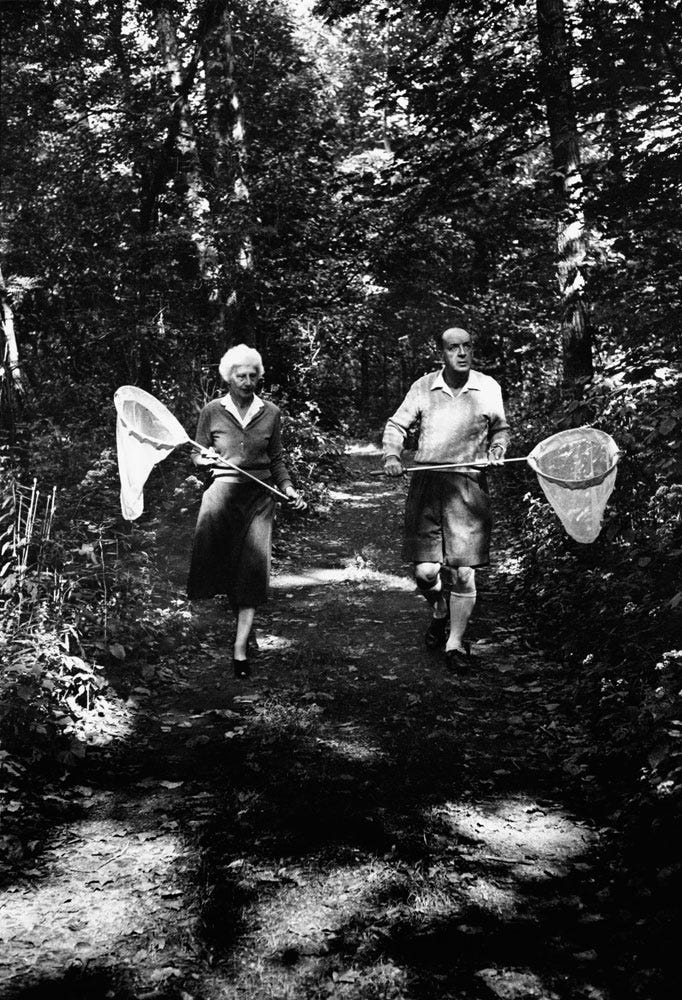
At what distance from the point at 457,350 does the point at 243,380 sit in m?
1.53

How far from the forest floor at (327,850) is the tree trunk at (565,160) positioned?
3504 mm

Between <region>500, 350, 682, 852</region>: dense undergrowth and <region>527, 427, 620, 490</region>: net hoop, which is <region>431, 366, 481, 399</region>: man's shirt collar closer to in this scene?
<region>500, 350, 682, 852</region>: dense undergrowth

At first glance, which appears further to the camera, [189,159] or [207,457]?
[189,159]

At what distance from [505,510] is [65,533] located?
24.8ft

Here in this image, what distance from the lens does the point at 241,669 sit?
5789mm

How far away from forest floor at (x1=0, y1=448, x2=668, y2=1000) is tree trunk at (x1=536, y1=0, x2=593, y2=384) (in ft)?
11.5

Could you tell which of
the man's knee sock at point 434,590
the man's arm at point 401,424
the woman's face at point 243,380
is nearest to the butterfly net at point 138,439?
the woman's face at point 243,380

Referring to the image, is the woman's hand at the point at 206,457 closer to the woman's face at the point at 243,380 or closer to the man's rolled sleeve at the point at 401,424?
the woman's face at the point at 243,380

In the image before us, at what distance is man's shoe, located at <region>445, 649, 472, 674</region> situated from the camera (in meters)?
5.79

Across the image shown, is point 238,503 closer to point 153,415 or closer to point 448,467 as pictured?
point 153,415

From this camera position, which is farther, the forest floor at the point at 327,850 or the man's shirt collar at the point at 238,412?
the man's shirt collar at the point at 238,412

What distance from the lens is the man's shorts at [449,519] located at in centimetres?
577

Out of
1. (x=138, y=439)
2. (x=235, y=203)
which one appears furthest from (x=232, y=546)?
(x=235, y=203)

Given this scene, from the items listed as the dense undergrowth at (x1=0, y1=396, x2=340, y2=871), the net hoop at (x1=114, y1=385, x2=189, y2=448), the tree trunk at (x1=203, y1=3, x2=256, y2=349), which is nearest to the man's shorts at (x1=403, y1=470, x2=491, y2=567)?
the net hoop at (x1=114, y1=385, x2=189, y2=448)
